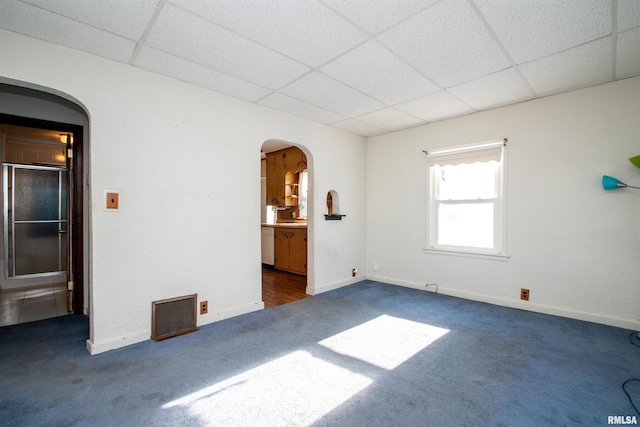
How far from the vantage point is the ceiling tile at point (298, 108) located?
3.22m

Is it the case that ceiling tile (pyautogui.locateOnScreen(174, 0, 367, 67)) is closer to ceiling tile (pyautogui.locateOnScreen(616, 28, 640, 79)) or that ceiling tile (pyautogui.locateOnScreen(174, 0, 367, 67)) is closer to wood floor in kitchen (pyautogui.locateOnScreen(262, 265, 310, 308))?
ceiling tile (pyautogui.locateOnScreen(616, 28, 640, 79))

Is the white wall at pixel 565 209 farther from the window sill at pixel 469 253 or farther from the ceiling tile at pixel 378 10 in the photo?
the ceiling tile at pixel 378 10

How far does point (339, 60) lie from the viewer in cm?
240

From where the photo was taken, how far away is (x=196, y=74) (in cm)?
263

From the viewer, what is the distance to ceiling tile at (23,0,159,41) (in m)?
1.72

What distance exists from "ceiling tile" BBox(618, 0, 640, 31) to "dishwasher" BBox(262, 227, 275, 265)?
17.3ft

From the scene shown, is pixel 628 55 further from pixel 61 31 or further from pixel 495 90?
pixel 61 31

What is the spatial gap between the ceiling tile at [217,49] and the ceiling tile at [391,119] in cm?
142

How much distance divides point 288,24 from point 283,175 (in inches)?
165

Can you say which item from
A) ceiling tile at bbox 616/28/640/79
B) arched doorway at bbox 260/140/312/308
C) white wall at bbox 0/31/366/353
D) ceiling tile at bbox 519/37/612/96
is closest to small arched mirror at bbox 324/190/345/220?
arched doorway at bbox 260/140/312/308

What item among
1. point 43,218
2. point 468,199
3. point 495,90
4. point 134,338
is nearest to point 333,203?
point 468,199

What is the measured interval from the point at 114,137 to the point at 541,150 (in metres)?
4.38

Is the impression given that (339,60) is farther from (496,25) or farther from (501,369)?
(501,369)

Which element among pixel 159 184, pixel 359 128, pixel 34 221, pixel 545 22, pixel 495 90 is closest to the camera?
pixel 545 22
